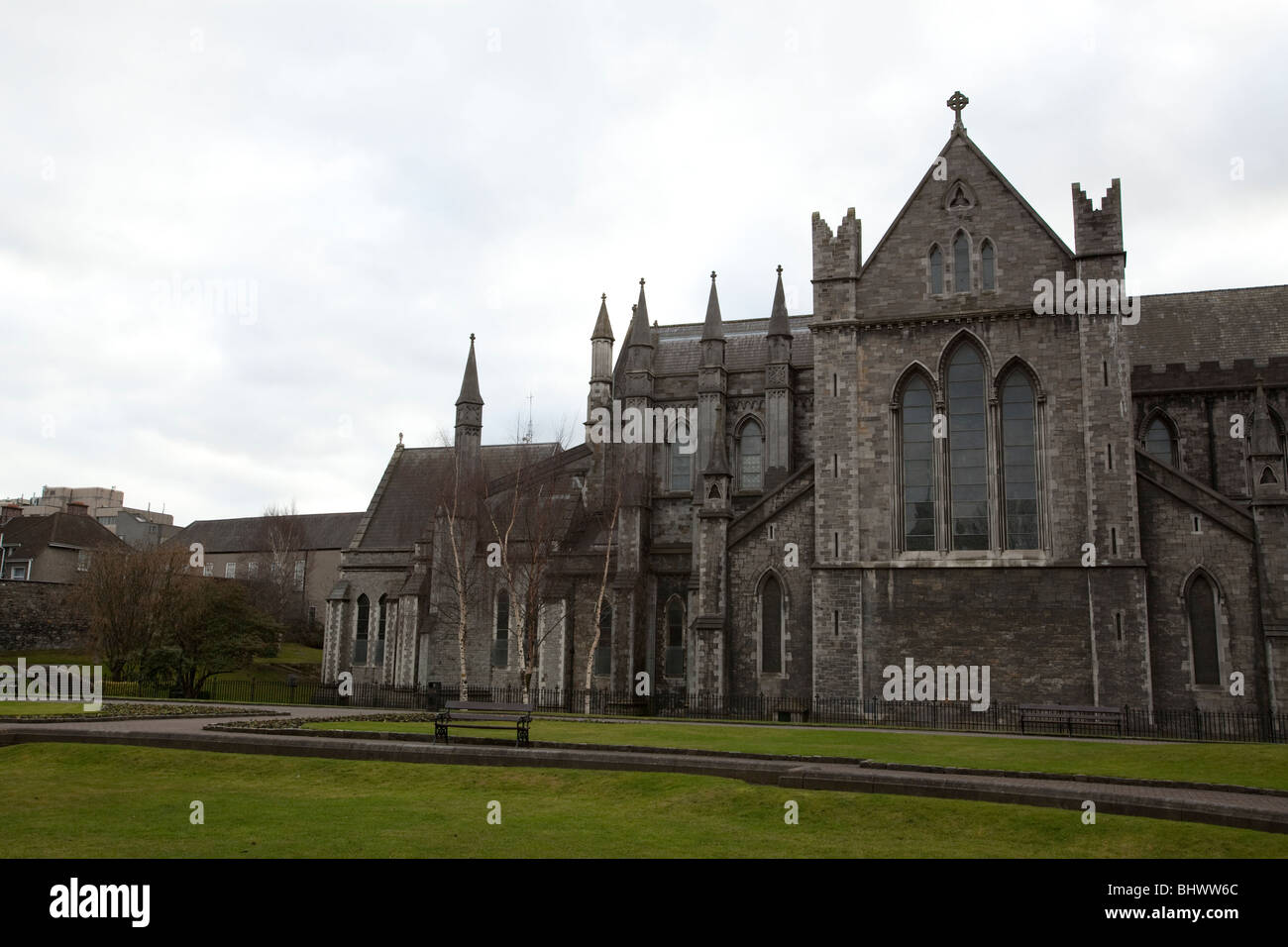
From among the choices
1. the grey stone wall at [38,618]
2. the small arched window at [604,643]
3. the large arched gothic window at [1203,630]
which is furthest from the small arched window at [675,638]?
the grey stone wall at [38,618]

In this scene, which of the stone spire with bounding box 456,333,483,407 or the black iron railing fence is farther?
the stone spire with bounding box 456,333,483,407

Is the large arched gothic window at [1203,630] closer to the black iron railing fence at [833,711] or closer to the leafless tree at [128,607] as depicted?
the black iron railing fence at [833,711]

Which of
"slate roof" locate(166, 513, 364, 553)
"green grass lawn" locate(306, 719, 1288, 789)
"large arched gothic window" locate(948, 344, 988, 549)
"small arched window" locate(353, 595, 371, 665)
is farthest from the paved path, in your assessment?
"slate roof" locate(166, 513, 364, 553)

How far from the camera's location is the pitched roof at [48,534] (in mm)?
64875

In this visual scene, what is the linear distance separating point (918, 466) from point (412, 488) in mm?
30127

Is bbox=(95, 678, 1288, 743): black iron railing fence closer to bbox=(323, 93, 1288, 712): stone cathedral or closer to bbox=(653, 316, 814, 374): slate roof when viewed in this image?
bbox=(323, 93, 1288, 712): stone cathedral

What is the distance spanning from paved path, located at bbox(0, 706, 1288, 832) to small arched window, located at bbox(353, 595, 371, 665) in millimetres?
26788

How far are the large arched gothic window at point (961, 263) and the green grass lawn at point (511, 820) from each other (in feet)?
73.6

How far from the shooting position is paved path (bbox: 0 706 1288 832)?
13516 millimetres

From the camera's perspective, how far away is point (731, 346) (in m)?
47.7

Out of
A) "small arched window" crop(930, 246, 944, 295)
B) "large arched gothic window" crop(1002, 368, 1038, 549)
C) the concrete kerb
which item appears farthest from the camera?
"small arched window" crop(930, 246, 944, 295)

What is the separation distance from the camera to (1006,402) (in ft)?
107

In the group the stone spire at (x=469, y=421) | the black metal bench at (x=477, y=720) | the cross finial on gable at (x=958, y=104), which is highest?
the cross finial on gable at (x=958, y=104)
